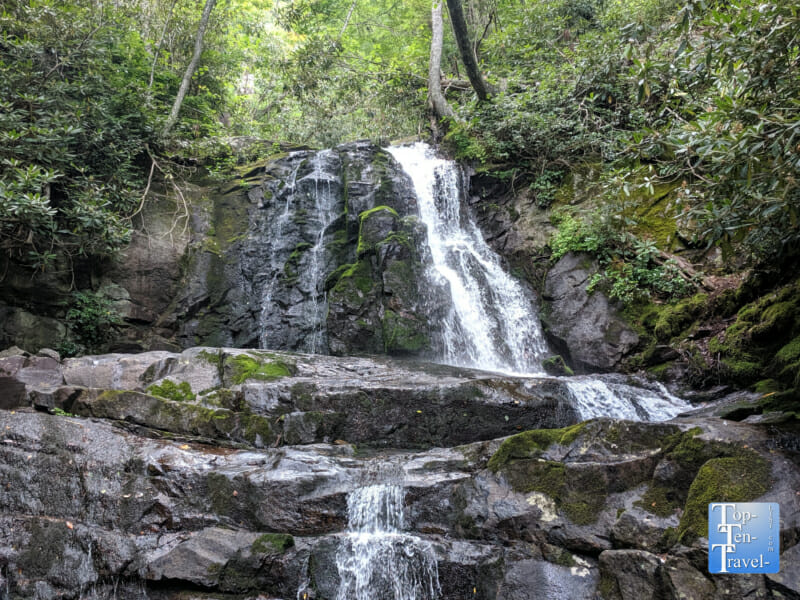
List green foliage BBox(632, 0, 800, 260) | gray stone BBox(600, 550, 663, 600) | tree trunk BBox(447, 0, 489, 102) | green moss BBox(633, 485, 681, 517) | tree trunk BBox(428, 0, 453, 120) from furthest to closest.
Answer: tree trunk BBox(428, 0, 453, 120) → tree trunk BBox(447, 0, 489, 102) → green foliage BBox(632, 0, 800, 260) → green moss BBox(633, 485, 681, 517) → gray stone BBox(600, 550, 663, 600)

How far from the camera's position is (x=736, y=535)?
3740 millimetres

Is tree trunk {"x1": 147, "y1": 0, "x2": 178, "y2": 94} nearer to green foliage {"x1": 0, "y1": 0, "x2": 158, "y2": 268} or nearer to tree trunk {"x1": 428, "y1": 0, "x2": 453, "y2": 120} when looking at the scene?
green foliage {"x1": 0, "y1": 0, "x2": 158, "y2": 268}

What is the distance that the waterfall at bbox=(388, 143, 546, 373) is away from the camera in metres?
10.3

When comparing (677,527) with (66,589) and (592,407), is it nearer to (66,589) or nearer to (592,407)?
(592,407)

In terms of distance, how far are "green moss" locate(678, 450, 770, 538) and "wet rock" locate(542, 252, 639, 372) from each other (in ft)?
17.2

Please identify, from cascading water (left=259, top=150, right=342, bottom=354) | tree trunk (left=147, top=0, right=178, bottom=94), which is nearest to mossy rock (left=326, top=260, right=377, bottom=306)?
cascading water (left=259, top=150, right=342, bottom=354)

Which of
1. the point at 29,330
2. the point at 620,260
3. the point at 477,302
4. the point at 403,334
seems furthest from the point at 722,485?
the point at 29,330

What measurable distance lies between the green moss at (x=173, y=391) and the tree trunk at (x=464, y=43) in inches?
243

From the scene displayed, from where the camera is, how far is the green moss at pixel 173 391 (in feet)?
22.8

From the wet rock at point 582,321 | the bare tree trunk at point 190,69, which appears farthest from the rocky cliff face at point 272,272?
the wet rock at point 582,321

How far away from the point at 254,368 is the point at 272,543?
133 inches

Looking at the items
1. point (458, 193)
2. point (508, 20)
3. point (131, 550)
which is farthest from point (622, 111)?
point (131, 550)

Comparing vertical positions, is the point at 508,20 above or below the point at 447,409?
above

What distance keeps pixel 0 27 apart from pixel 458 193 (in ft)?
34.9
